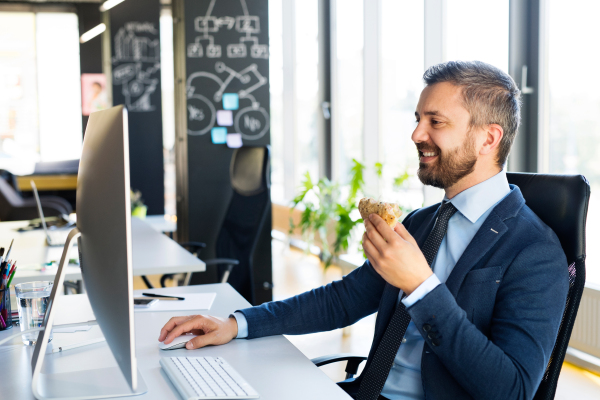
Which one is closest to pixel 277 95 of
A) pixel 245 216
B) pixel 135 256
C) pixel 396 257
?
pixel 245 216

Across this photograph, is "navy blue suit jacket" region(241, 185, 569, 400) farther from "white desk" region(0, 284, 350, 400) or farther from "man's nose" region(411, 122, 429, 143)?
"man's nose" region(411, 122, 429, 143)

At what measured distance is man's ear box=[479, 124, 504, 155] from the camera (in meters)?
1.48

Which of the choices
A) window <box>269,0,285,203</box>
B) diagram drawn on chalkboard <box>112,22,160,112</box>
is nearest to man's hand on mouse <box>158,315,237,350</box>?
diagram drawn on chalkboard <box>112,22,160,112</box>

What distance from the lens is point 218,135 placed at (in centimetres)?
478

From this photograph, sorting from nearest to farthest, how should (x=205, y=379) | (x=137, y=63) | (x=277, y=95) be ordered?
(x=205, y=379)
(x=137, y=63)
(x=277, y=95)

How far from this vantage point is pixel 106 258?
3.23ft

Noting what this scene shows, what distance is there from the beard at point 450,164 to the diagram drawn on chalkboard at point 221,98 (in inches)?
135

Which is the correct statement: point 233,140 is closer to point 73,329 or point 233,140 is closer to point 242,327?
point 73,329

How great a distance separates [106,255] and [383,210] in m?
0.69

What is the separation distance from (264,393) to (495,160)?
2.76ft

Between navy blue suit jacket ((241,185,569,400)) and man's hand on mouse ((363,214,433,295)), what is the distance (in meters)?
0.05

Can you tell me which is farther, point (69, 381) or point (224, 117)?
point (224, 117)

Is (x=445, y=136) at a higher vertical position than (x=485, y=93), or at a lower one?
lower

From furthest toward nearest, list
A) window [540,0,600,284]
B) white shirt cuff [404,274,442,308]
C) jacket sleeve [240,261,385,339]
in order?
1. window [540,0,600,284]
2. jacket sleeve [240,261,385,339]
3. white shirt cuff [404,274,442,308]
